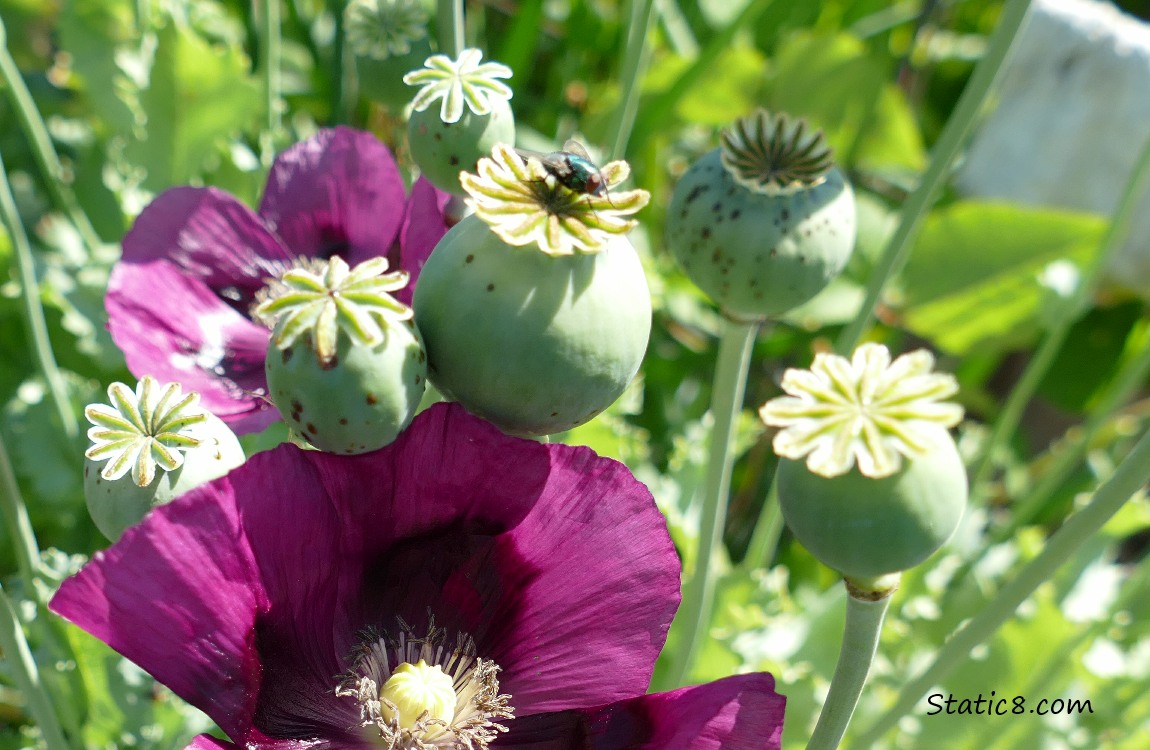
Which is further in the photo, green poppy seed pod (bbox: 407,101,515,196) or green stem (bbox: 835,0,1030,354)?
green stem (bbox: 835,0,1030,354)

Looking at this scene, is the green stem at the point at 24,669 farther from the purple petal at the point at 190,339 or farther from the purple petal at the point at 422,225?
the purple petal at the point at 422,225

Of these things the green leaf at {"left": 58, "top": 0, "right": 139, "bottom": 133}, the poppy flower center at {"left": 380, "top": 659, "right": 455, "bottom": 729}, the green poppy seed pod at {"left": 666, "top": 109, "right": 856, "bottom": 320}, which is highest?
the green leaf at {"left": 58, "top": 0, "right": 139, "bottom": 133}

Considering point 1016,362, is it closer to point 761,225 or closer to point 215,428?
point 761,225

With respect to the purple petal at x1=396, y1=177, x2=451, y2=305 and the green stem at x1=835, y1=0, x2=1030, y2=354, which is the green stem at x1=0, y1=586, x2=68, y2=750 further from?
the green stem at x1=835, y1=0, x2=1030, y2=354

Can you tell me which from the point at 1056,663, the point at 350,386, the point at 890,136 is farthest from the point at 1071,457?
the point at 350,386

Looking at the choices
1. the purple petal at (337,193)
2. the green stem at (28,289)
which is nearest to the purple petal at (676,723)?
the purple petal at (337,193)

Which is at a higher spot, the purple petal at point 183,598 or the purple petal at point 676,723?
the purple petal at point 676,723

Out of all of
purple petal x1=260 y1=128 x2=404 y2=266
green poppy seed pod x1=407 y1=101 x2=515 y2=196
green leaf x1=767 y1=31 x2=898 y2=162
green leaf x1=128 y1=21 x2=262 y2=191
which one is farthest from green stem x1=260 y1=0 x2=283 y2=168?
green leaf x1=767 y1=31 x2=898 y2=162

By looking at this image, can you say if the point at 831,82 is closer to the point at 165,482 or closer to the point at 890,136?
the point at 890,136
